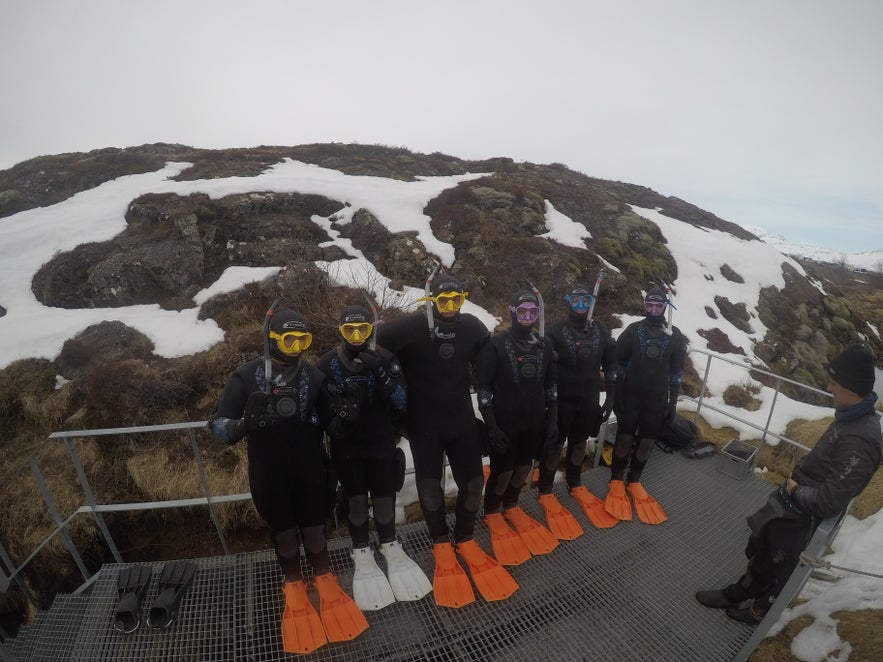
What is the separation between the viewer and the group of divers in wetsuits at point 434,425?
3.64 m

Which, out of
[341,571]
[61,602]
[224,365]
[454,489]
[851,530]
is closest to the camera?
[61,602]

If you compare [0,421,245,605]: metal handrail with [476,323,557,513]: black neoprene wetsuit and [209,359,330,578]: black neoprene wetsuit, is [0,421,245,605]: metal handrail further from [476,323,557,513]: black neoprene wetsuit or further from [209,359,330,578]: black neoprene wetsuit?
[476,323,557,513]: black neoprene wetsuit

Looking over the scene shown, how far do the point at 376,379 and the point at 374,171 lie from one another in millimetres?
19109

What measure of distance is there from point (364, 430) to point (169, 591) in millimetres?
2290

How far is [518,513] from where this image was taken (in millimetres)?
4965

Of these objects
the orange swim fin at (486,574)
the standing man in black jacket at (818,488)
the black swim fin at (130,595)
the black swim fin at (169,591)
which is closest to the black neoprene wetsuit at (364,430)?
the orange swim fin at (486,574)

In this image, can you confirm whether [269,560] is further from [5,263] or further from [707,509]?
[5,263]

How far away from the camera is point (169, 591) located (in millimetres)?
Answer: 3844

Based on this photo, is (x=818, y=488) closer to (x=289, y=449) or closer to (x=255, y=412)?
(x=289, y=449)

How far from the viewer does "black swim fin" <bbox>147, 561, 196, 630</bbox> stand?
3699 millimetres

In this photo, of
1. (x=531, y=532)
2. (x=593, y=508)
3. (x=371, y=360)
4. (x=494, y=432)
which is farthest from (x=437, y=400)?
(x=593, y=508)

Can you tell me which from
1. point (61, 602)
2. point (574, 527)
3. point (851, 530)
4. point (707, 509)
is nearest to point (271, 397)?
point (61, 602)

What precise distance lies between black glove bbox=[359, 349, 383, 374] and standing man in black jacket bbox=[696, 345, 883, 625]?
11.2 feet

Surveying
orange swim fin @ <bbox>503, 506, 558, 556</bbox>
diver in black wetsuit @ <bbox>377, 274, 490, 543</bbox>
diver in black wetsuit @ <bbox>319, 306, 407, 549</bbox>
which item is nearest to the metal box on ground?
orange swim fin @ <bbox>503, 506, 558, 556</bbox>
